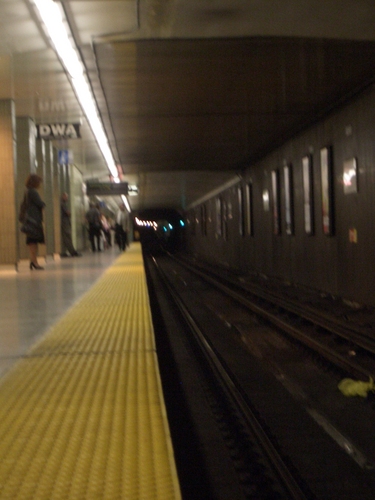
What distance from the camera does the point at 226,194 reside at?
84.4ft

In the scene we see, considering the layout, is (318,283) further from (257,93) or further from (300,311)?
(257,93)

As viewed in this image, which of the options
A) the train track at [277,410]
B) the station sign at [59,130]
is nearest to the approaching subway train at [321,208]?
the train track at [277,410]

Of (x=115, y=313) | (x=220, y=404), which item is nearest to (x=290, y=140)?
(x=115, y=313)

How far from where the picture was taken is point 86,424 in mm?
2576

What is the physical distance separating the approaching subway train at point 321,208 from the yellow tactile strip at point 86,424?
613 centimetres

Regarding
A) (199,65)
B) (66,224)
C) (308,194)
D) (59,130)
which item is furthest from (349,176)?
(66,224)

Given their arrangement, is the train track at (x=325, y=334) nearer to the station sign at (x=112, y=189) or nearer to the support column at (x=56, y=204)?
the support column at (x=56, y=204)

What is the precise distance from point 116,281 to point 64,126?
7.80 m

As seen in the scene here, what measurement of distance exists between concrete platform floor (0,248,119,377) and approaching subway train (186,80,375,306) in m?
4.14

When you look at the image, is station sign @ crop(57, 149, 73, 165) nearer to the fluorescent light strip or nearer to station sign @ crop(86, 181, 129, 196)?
station sign @ crop(86, 181, 129, 196)

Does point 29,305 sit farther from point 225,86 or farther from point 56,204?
point 56,204

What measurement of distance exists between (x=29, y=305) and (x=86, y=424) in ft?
18.1

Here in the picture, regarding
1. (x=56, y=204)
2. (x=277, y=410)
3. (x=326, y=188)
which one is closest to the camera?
(x=277, y=410)

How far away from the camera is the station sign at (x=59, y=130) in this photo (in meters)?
16.5
